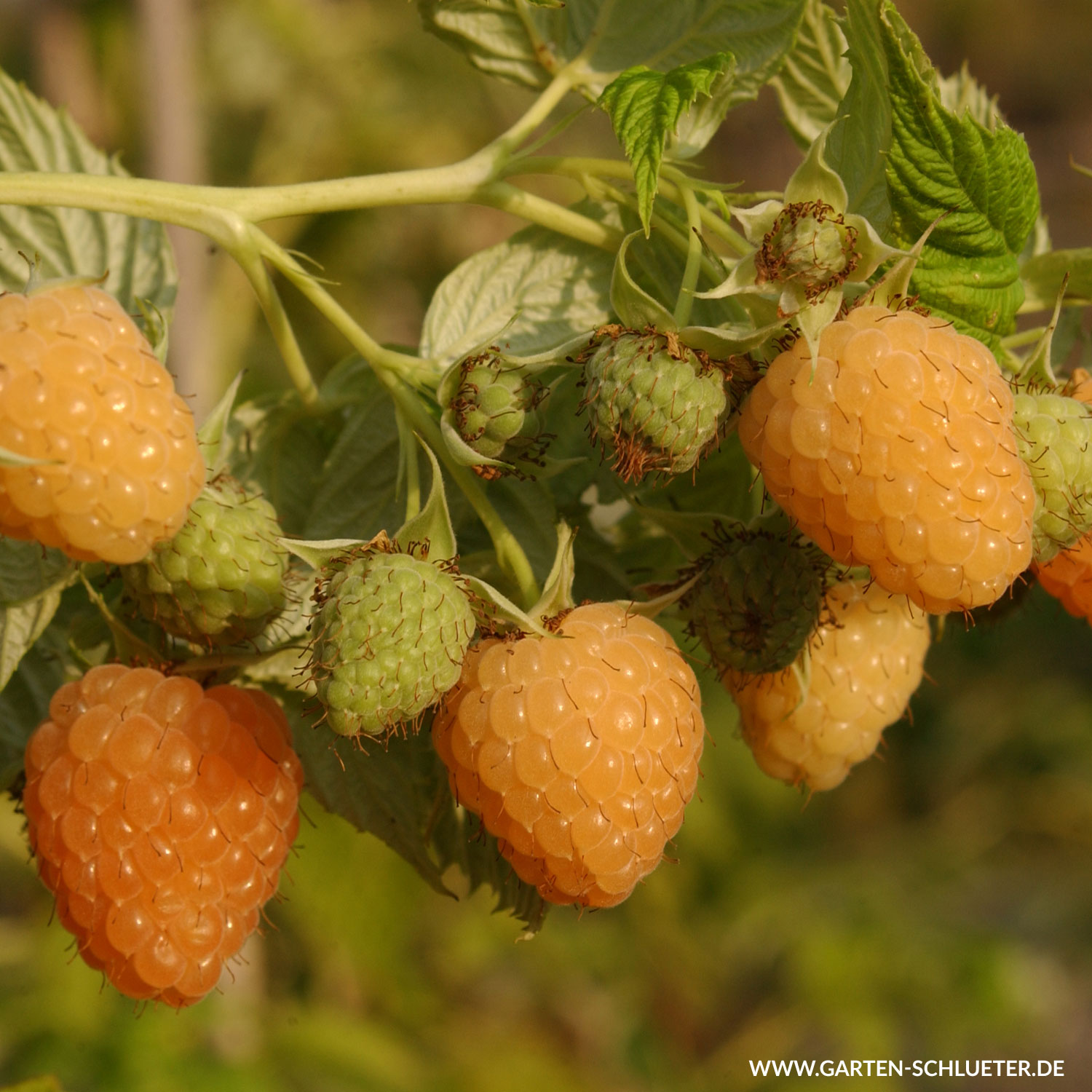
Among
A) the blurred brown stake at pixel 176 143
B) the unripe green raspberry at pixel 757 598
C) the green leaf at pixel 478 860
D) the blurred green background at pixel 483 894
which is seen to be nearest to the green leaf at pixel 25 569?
the green leaf at pixel 478 860

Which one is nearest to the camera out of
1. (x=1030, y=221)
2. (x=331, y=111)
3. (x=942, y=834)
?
(x=1030, y=221)

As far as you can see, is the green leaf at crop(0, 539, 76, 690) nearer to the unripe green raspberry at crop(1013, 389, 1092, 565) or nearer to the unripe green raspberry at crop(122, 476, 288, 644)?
the unripe green raspberry at crop(122, 476, 288, 644)

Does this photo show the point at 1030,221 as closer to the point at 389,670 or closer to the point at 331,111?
the point at 389,670

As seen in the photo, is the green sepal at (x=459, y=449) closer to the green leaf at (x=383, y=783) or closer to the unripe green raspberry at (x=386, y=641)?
the unripe green raspberry at (x=386, y=641)

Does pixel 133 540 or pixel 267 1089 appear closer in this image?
pixel 133 540

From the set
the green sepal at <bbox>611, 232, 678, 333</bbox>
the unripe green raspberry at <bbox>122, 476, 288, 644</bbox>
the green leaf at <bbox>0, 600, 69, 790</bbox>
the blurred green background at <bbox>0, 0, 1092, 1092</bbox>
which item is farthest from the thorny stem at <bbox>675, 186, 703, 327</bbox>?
the green leaf at <bbox>0, 600, 69, 790</bbox>

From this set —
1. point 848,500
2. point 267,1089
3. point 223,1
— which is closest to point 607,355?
point 848,500

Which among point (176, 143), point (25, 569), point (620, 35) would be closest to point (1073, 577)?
point (620, 35)
